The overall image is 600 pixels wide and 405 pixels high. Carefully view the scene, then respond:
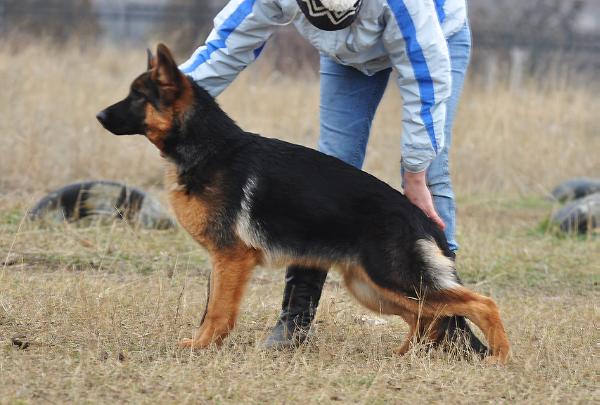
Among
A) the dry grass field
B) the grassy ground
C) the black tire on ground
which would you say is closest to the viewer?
the grassy ground

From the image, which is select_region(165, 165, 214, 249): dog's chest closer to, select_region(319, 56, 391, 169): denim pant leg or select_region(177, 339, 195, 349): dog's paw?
select_region(177, 339, 195, 349): dog's paw

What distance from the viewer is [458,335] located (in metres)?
4.54

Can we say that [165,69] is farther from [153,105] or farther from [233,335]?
[233,335]

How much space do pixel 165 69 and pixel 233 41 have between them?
409mm

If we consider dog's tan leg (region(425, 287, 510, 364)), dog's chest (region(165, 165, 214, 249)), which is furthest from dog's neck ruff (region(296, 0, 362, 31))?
dog's tan leg (region(425, 287, 510, 364))

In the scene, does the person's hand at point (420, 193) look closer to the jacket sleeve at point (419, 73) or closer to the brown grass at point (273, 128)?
the jacket sleeve at point (419, 73)

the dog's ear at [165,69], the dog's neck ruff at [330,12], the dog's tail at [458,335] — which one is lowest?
the dog's tail at [458,335]

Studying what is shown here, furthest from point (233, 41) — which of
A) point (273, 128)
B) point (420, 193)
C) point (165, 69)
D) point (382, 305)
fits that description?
point (273, 128)

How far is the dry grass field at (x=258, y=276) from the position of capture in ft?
12.9

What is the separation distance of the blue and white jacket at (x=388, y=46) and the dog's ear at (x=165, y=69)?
0.30 m

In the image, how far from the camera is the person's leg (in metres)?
4.72

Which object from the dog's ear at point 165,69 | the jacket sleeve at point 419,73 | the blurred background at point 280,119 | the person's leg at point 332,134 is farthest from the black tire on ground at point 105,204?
the jacket sleeve at point 419,73

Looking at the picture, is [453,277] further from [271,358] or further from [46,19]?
[46,19]

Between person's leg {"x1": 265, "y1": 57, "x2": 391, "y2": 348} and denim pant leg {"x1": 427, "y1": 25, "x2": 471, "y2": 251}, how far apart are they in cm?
35
